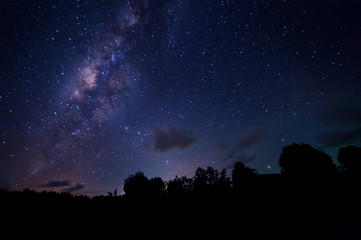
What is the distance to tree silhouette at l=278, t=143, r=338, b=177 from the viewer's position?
3111 centimetres

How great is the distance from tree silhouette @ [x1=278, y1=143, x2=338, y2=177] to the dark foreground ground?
2168 cm

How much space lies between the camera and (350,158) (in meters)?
34.6

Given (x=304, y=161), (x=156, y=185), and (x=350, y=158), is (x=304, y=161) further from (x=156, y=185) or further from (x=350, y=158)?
(x=156, y=185)

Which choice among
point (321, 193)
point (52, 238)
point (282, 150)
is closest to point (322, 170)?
point (282, 150)

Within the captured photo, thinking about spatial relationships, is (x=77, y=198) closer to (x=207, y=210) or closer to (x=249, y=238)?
(x=207, y=210)

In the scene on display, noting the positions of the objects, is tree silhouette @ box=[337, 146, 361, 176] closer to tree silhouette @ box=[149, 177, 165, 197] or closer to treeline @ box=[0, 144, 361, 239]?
treeline @ box=[0, 144, 361, 239]

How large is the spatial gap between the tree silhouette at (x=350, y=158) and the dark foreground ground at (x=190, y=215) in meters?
30.3

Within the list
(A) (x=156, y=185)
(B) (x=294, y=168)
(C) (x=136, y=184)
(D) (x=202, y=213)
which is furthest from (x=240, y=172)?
(D) (x=202, y=213)

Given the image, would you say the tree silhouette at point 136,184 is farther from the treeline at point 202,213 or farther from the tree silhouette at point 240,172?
the treeline at point 202,213

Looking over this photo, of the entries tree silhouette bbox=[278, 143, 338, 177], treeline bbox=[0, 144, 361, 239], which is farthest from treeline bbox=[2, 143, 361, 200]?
treeline bbox=[0, 144, 361, 239]

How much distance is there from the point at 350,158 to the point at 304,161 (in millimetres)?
11545

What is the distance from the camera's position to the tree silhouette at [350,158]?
33.6 m

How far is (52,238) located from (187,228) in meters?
5.77

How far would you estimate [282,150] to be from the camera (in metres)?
35.6
